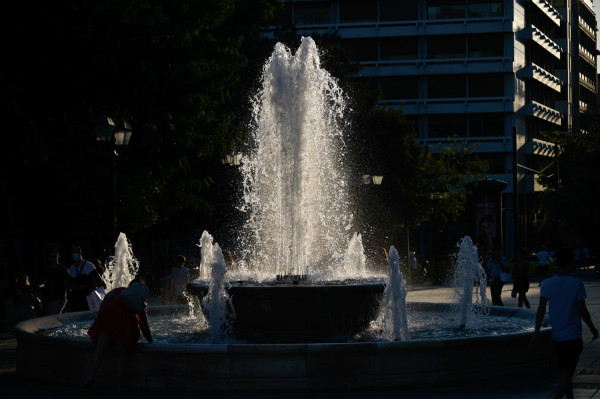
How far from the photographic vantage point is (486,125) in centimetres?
7194

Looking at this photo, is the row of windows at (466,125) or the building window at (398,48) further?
the building window at (398,48)

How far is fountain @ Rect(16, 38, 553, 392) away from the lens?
10742 mm

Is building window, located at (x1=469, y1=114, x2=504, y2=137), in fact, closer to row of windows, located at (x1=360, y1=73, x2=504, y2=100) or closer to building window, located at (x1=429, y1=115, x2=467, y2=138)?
building window, located at (x1=429, y1=115, x2=467, y2=138)

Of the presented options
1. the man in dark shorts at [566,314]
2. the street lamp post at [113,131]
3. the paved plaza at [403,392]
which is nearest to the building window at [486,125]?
the street lamp post at [113,131]

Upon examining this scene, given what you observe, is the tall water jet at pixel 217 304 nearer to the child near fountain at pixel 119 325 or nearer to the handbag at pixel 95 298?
the child near fountain at pixel 119 325

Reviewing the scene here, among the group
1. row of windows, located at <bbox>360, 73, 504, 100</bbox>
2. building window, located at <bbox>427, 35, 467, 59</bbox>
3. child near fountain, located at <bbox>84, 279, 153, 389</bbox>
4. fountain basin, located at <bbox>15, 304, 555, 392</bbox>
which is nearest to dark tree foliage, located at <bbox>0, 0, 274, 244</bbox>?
child near fountain, located at <bbox>84, 279, 153, 389</bbox>

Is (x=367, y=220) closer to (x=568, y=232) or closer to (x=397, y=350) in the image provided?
(x=568, y=232)

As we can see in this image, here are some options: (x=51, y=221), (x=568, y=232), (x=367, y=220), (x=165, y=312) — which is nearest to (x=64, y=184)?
(x=51, y=221)

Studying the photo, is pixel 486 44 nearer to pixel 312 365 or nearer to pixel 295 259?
pixel 295 259

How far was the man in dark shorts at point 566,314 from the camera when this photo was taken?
8961 millimetres

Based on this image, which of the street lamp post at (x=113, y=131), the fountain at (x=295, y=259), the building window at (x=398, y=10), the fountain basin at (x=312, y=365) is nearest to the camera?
the fountain basin at (x=312, y=365)

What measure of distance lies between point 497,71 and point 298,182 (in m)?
57.8

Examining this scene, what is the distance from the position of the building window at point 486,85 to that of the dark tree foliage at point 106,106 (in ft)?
139

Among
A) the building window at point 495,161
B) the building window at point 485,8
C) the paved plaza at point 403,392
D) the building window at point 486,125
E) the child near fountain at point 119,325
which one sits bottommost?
the paved plaza at point 403,392
